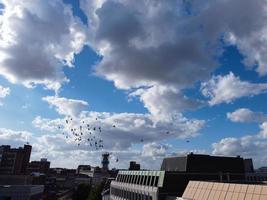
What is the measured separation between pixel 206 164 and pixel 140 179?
17870 mm

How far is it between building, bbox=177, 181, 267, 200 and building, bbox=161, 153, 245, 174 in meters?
33.5

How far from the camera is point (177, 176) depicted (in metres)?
73.8

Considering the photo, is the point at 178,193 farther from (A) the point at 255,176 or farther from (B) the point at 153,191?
(A) the point at 255,176

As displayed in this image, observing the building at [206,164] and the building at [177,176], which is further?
the building at [206,164]

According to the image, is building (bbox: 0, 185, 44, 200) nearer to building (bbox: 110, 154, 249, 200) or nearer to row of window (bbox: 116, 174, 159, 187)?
row of window (bbox: 116, 174, 159, 187)

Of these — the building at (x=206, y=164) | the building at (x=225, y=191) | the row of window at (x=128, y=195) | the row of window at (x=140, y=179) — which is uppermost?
the building at (x=206, y=164)

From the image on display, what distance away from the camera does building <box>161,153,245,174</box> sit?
83900 mm

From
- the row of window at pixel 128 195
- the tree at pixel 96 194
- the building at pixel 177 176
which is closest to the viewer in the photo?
the building at pixel 177 176

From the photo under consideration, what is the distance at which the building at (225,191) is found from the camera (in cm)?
3678

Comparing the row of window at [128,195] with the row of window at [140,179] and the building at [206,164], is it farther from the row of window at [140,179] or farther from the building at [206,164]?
the building at [206,164]

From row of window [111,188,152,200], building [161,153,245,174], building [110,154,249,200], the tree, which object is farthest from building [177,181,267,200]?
the tree

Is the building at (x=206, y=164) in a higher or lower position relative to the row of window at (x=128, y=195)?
higher

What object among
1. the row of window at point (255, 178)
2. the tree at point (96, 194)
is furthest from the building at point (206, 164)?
the tree at point (96, 194)

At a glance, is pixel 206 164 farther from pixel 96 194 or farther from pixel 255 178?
pixel 96 194
